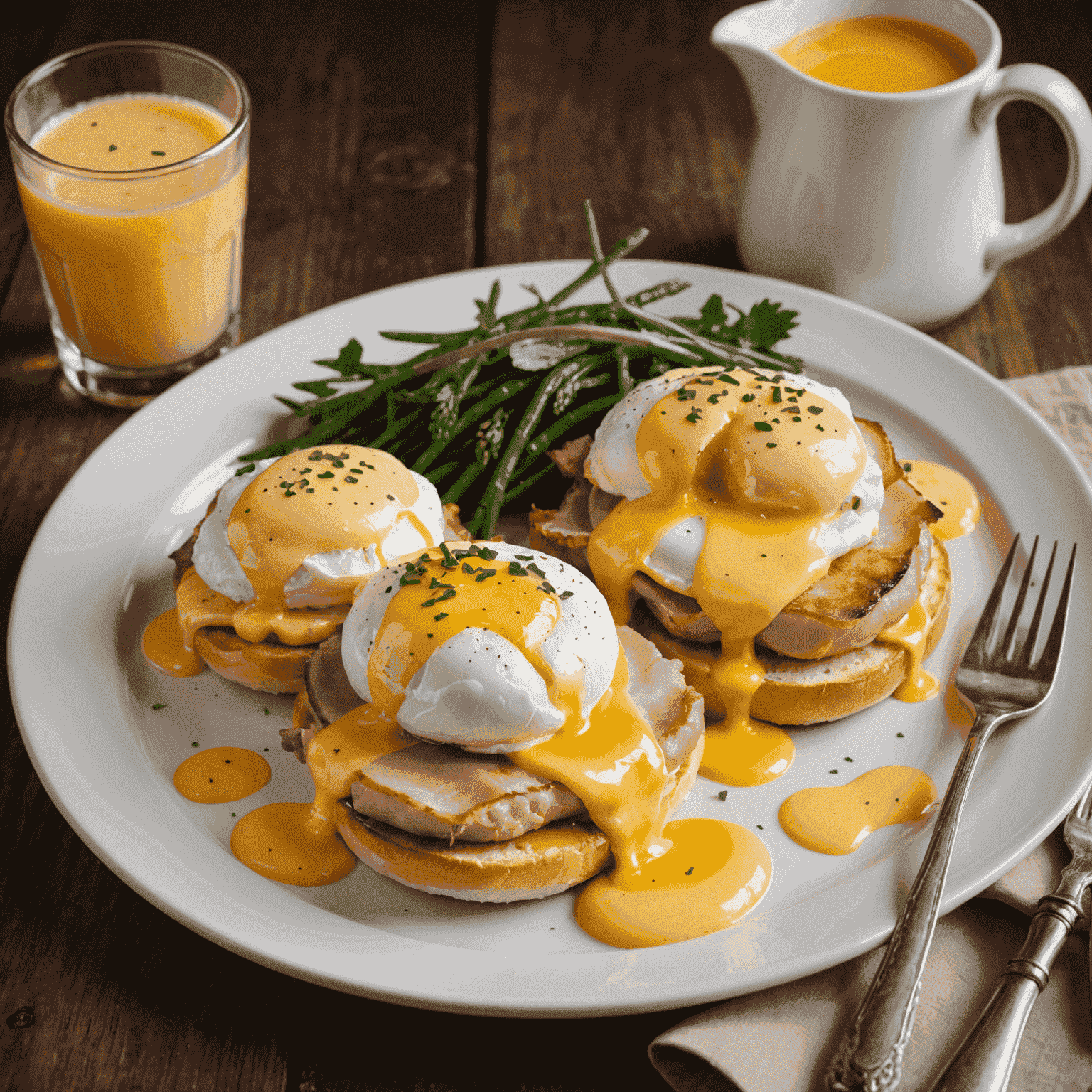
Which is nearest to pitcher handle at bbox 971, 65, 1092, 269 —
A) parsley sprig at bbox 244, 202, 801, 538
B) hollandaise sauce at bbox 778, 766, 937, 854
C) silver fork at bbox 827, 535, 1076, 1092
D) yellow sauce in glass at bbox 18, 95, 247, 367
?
parsley sprig at bbox 244, 202, 801, 538

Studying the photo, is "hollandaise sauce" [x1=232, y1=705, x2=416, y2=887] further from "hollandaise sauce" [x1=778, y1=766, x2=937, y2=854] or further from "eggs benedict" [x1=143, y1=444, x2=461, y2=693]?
"hollandaise sauce" [x1=778, y1=766, x2=937, y2=854]

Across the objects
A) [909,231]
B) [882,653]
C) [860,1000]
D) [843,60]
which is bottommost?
[860,1000]

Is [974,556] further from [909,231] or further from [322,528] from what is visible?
[322,528]

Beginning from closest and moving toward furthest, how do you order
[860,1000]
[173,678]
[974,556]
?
[860,1000]
[173,678]
[974,556]

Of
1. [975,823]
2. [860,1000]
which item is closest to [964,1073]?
[860,1000]

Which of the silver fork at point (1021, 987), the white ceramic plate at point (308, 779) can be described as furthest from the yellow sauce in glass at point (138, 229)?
the silver fork at point (1021, 987)

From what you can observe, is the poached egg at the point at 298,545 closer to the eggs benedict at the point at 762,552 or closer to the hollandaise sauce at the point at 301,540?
the hollandaise sauce at the point at 301,540

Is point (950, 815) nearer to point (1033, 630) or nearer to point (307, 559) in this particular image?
point (1033, 630)
